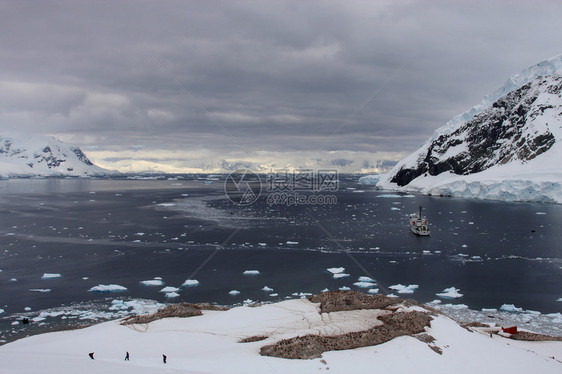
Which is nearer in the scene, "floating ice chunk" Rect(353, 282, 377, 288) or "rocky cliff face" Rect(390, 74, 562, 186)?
"floating ice chunk" Rect(353, 282, 377, 288)

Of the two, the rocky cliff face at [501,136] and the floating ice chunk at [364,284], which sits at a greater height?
the rocky cliff face at [501,136]

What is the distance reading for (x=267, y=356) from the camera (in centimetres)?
1678

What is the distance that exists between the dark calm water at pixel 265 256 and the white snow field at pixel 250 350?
758cm

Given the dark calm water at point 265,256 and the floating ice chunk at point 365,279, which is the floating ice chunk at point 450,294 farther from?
the floating ice chunk at point 365,279

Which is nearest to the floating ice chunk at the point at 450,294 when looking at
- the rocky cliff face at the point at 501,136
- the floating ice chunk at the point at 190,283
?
the floating ice chunk at the point at 190,283

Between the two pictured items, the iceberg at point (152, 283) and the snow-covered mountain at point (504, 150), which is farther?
the snow-covered mountain at point (504, 150)

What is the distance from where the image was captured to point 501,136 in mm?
140750

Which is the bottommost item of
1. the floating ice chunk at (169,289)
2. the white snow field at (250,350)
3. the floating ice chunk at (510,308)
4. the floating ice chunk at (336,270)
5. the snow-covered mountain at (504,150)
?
the floating ice chunk at (169,289)

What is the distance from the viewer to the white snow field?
1553 cm

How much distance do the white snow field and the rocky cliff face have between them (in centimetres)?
12092

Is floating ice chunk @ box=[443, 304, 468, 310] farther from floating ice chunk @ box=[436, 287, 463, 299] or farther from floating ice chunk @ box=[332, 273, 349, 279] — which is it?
floating ice chunk @ box=[332, 273, 349, 279]

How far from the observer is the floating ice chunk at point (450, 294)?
31156mm

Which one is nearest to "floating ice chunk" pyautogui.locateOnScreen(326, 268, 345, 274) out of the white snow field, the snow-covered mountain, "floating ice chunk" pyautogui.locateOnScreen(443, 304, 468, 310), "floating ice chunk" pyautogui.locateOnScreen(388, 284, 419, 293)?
"floating ice chunk" pyautogui.locateOnScreen(388, 284, 419, 293)

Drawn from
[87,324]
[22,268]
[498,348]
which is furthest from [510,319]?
[22,268]
